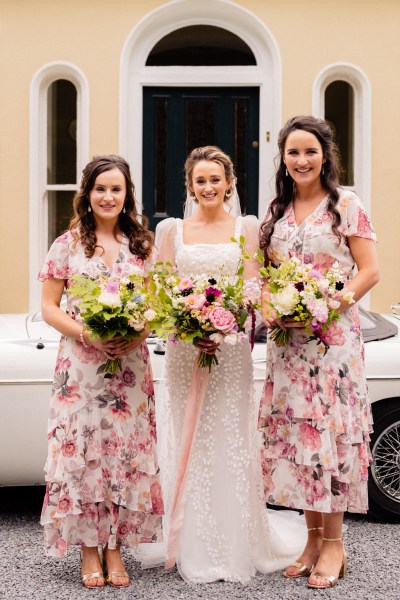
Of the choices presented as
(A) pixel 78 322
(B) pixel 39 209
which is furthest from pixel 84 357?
(B) pixel 39 209

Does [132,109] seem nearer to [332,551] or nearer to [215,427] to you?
[215,427]

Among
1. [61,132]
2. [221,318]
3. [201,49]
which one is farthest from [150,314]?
[201,49]

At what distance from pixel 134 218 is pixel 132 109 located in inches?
191

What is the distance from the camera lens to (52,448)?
165 inches

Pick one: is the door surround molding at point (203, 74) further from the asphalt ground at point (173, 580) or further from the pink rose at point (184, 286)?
the pink rose at point (184, 286)

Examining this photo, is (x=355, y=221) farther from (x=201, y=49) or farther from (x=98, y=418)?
(x=201, y=49)

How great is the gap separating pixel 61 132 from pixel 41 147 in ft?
1.02

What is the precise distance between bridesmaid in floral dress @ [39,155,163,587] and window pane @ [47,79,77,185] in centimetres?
503

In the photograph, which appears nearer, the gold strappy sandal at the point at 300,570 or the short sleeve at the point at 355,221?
the short sleeve at the point at 355,221

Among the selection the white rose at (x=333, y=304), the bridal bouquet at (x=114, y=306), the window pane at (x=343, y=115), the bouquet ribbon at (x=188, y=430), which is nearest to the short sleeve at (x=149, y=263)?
the bridal bouquet at (x=114, y=306)

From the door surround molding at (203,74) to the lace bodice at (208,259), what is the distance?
462 centimetres

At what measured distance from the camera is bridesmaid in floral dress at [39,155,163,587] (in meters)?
4.16

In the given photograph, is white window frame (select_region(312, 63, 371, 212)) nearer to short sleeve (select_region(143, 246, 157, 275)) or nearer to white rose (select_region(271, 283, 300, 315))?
short sleeve (select_region(143, 246, 157, 275))

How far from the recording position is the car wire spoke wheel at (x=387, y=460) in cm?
531
